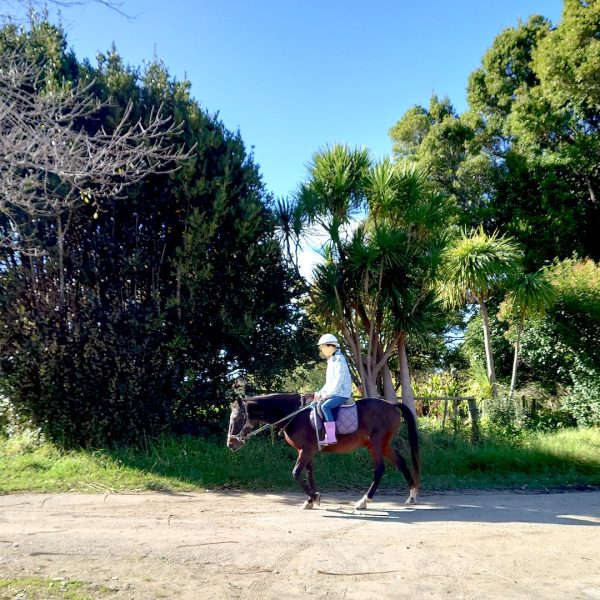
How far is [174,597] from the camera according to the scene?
434cm

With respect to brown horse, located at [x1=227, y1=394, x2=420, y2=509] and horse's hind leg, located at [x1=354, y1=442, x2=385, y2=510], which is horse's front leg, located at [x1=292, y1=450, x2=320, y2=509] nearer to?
brown horse, located at [x1=227, y1=394, x2=420, y2=509]

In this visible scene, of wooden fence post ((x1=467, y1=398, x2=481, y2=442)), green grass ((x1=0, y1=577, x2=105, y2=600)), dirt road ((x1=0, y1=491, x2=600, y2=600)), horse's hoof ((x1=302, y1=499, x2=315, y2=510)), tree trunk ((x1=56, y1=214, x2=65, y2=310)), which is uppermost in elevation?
tree trunk ((x1=56, y1=214, x2=65, y2=310))

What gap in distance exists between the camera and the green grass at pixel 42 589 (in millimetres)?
4219

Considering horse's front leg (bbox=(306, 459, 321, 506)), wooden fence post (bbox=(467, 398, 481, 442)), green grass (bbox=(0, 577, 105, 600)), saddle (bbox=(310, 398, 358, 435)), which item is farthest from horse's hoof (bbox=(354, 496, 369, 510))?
wooden fence post (bbox=(467, 398, 481, 442))

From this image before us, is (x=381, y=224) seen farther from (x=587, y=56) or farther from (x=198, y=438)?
(x=587, y=56)

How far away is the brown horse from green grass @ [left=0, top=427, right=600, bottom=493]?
4.57 ft

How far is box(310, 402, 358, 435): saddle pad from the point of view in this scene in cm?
807

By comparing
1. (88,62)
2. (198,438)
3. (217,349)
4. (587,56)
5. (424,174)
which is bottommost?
(198,438)

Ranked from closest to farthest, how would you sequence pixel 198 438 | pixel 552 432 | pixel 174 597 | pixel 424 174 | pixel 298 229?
1. pixel 174 597
2. pixel 198 438
3. pixel 298 229
4. pixel 424 174
5. pixel 552 432

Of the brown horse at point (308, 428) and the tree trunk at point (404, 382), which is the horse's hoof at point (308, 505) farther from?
the tree trunk at point (404, 382)

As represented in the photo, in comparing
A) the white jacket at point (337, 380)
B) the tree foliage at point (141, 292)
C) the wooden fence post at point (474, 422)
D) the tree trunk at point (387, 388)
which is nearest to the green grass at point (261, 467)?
the wooden fence post at point (474, 422)

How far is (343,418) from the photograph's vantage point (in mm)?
8086

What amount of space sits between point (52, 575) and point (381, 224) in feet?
29.7

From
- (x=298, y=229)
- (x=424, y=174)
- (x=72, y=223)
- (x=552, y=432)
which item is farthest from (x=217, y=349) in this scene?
(x=552, y=432)
